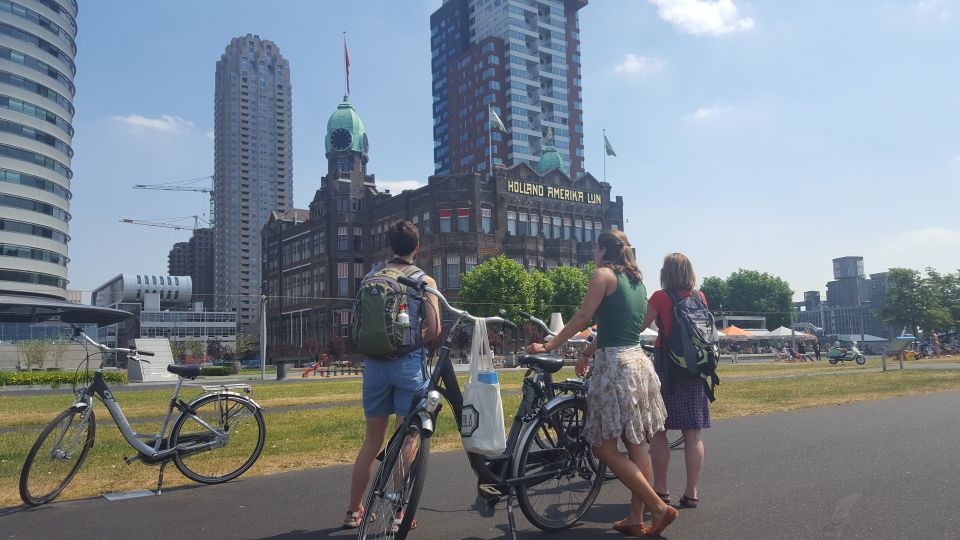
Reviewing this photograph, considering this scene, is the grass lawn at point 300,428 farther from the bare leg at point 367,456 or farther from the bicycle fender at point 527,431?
the bicycle fender at point 527,431

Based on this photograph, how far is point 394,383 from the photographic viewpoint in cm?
458

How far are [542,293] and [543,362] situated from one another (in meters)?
58.2

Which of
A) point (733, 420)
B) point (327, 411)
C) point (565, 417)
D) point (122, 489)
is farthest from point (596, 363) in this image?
point (327, 411)

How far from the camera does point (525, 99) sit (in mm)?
130500

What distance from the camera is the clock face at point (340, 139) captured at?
283ft

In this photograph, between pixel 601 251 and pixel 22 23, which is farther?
pixel 22 23

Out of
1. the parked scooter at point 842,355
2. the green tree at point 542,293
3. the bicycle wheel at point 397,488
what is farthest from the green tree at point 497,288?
the bicycle wheel at point 397,488

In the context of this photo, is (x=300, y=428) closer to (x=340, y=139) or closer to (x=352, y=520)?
(x=352, y=520)

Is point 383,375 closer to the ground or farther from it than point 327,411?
farther from it

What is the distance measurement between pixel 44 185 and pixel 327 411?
84.9 metres

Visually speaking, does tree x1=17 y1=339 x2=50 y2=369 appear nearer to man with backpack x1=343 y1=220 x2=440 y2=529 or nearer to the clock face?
the clock face

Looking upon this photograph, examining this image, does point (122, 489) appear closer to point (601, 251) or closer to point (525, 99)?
point (601, 251)

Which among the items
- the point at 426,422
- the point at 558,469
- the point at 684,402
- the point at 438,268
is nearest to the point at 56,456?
the point at 426,422

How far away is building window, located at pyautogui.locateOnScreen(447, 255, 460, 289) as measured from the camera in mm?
70750
